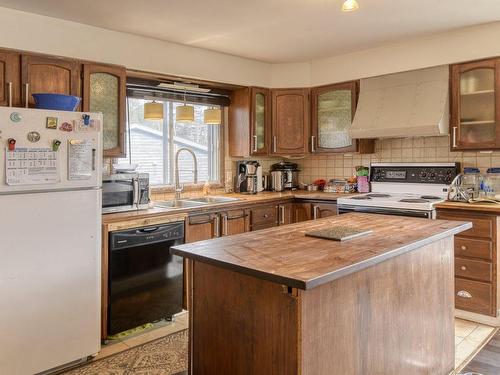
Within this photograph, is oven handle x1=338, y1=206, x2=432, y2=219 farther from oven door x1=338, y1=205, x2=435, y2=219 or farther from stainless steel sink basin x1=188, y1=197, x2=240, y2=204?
stainless steel sink basin x1=188, y1=197, x2=240, y2=204

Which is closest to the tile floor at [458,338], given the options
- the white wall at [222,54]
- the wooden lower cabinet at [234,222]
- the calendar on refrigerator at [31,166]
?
the wooden lower cabinet at [234,222]

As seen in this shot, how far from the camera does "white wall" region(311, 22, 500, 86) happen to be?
350cm

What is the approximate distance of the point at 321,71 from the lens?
15.1ft

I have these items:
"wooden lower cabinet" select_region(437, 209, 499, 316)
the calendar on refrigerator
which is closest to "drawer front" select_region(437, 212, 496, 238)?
"wooden lower cabinet" select_region(437, 209, 499, 316)

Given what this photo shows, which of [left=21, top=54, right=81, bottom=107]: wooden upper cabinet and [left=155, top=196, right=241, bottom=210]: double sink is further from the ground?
[left=21, top=54, right=81, bottom=107]: wooden upper cabinet

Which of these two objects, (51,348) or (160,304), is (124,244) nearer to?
(160,304)

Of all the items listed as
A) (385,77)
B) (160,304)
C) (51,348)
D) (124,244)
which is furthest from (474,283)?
(51,348)

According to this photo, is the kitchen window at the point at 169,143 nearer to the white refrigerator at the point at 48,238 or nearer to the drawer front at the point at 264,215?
the drawer front at the point at 264,215

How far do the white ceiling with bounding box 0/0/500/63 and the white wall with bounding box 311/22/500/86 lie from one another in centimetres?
12

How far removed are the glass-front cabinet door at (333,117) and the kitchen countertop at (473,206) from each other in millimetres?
1180

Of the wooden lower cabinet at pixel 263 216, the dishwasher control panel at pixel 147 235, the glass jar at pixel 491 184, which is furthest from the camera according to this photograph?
the wooden lower cabinet at pixel 263 216

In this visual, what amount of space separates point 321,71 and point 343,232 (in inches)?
112

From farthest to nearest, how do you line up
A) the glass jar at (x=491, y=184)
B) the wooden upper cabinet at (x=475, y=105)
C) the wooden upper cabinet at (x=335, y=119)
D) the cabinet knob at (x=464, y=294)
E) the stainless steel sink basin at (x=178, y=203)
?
the wooden upper cabinet at (x=335, y=119)
the stainless steel sink basin at (x=178, y=203)
the glass jar at (x=491, y=184)
the wooden upper cabinet at (x=475, y=105)
the cabinet knob at (x=464, y=294)

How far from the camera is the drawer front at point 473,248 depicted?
3219 millimetres
